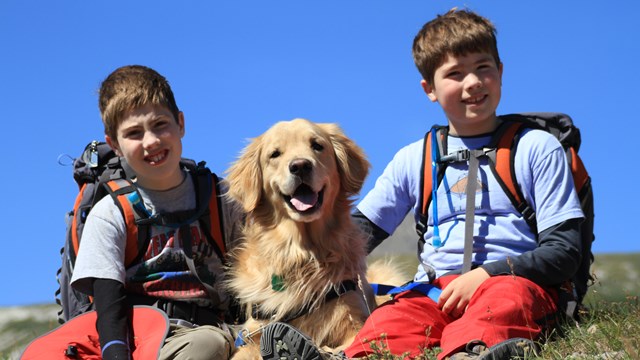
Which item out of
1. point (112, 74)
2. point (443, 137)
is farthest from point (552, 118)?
point (112, 74)

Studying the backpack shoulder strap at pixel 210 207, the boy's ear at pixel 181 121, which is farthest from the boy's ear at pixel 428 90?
the boy's ear at pixel 181 121

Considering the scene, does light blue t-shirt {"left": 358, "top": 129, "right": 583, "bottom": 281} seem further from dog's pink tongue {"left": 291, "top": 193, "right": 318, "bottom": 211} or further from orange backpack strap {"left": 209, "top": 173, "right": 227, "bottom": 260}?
orange backpack strap {"left": 209, "top": 173, "right": 227, "bottom": 260}

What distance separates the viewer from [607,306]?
23.3ft

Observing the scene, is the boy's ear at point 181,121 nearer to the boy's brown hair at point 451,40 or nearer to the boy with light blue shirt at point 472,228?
the boy with light blue shirt at point 472,228

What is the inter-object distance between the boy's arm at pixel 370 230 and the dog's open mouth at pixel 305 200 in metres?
0.67

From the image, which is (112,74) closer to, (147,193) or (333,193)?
(147,193)

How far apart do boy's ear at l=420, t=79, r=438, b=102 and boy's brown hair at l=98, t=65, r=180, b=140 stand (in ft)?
7.02

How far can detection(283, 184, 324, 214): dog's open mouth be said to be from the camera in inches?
255

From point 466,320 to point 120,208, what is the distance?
2.90 meters

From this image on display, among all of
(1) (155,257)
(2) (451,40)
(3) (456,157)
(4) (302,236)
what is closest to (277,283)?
Result: (4) (302,236)

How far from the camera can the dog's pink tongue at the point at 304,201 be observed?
648 centimetres

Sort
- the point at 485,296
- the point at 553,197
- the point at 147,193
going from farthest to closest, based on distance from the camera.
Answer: the point at 147,193
the point at 553,197
the point at 485,296

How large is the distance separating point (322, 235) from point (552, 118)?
7.17ft

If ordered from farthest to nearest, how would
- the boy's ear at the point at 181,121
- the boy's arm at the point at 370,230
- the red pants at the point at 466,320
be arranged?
the boy's arm at the point at 370,230 → the boy's ear at the point at 181,121 → the red pants at the point at 466,320
